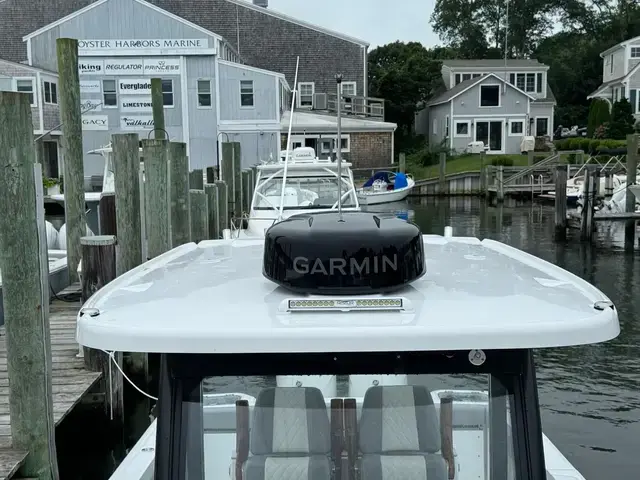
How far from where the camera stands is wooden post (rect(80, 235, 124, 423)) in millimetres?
7020

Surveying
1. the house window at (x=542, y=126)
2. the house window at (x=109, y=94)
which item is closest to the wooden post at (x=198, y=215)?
the house window at (x=109, y=94)

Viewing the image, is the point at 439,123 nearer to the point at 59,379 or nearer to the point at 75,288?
the point at 75,288

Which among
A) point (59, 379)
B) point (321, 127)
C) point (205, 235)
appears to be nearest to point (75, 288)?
point (205, 235)

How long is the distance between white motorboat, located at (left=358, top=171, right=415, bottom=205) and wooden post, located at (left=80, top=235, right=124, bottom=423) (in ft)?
80.5

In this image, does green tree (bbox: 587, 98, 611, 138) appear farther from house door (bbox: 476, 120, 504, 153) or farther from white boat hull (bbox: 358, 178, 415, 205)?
white boat hull (bbox: 358, 178, 415, 205)

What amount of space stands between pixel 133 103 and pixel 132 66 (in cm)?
153

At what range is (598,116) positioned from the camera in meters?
47.8

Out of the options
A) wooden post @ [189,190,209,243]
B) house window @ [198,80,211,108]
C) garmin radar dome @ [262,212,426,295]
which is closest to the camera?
garmin radar dome @ [262,212,426,295]

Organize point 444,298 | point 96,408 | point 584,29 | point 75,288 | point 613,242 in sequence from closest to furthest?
point 444,298 → point 96,408 → point 75,288 → point 613,242 → point 584,29

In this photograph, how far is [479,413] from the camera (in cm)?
278

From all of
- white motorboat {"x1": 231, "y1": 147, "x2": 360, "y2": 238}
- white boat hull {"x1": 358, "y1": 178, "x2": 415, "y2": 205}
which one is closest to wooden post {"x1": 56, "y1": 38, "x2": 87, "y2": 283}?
white motorboat {"x1": 231, "y1": 147, "x2": 360, "y2": 238}

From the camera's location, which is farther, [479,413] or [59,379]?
[59,379]

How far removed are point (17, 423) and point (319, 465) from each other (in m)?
3.11

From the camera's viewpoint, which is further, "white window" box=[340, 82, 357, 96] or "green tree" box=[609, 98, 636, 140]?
"green tree" box=[609, 98, 636, 140]
